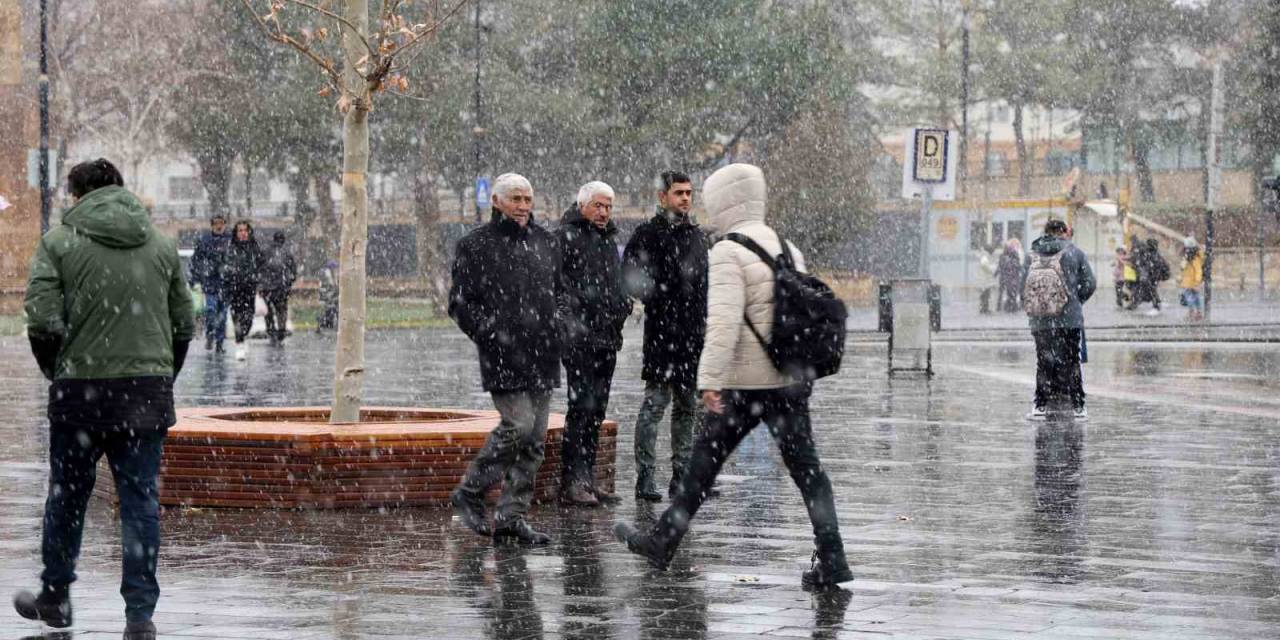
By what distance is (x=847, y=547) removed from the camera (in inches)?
334

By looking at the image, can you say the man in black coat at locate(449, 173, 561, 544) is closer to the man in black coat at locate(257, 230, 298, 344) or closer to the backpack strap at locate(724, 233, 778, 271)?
the backpack strap at locate(724, 233, 778, 271)

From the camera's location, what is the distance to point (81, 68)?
53625 millimetres

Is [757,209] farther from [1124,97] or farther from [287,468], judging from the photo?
[1124,97]

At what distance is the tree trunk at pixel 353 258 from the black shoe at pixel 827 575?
11.9 ft

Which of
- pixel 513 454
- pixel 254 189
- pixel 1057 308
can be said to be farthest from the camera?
pixel 254 189

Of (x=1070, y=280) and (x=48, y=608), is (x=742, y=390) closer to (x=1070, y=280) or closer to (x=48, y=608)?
(x=48, y=608)

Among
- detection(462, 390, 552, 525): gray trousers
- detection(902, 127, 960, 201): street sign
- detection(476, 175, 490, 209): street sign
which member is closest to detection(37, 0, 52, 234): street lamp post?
detection(476, 175, 490, 209): street sign

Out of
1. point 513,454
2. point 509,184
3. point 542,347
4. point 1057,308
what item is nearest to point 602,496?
point 513,454

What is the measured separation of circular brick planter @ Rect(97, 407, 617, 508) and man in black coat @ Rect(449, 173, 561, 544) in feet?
2.84

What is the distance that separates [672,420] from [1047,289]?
6.62 meters

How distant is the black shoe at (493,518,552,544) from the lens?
28.0 ft

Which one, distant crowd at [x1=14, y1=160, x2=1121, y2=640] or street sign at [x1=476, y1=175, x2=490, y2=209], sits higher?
street sign at [x1=476, y1=175, x2=490, y2=209]

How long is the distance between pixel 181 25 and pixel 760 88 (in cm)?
1515

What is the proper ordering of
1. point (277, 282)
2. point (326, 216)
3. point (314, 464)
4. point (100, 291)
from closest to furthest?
point (100, 291) → point (314, 464) → point (277, 282) → point (326, 216)
